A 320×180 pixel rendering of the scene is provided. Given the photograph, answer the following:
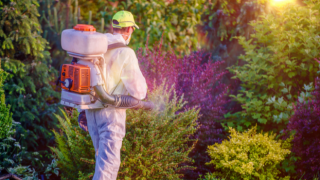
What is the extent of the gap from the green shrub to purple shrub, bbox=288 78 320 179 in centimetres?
26

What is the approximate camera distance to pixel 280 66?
5.00 metres

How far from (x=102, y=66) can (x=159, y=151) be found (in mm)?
1291

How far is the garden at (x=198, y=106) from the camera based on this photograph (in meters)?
3.68

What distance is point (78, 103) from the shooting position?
8.11 feet

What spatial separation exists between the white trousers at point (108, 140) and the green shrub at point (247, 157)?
146cm

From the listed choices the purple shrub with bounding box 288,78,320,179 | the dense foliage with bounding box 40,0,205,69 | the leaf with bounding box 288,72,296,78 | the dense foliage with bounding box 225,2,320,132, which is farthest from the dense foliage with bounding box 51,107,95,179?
the dense foliage with bounding box 40,0,205,69

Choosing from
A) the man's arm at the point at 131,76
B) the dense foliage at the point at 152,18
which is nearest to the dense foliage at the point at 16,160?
the man's arm at the point at 131,76

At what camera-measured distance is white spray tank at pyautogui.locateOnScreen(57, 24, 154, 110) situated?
2.40m

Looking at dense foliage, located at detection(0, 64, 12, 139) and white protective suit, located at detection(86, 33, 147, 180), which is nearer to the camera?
white protective suit, located at detection(86, 33, 147, 180)

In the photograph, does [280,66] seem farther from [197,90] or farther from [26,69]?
[26,69]

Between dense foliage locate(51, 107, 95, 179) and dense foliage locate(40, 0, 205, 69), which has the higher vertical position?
dense foliage locate(40, 0, 205, 69)

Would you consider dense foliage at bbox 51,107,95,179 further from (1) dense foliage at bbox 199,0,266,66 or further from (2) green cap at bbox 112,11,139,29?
(1) dense foliage at bbox 199,0,266,66

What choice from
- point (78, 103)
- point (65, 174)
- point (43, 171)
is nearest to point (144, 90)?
point (78, 103)

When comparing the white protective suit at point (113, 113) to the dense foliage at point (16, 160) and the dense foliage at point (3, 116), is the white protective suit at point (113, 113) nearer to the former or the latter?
the dense foliage at point (3, 116)
